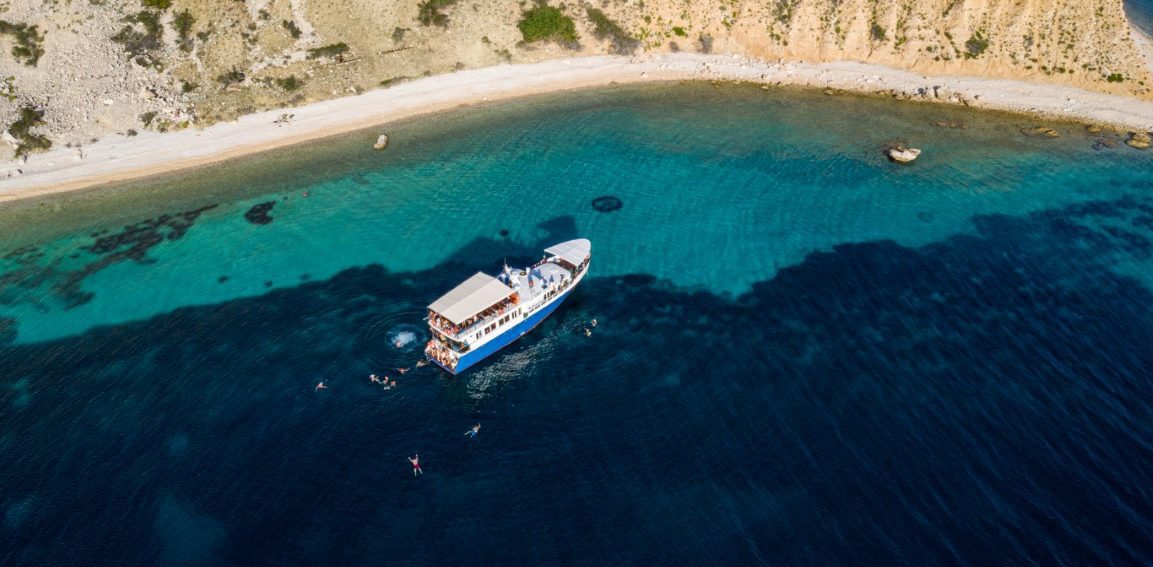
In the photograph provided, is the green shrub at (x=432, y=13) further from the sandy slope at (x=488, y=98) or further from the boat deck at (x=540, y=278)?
the boat deck at (x=540, y=278)

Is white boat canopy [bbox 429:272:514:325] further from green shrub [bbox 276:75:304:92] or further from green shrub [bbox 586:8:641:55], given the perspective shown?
green shrub [bbox 586:8:641:55]

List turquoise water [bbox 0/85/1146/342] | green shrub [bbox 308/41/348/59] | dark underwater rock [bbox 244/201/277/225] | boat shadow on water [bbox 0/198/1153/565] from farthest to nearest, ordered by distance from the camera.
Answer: green shrub [bbox 308/41/348/59], dark underwater rock [bbox 244/201/277/225], turquoise water [bbox 0/85/1146/342], boat shadow on water [bbox 0/198/1153/565]

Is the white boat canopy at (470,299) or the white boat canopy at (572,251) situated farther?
the white boat canopy at (572,251)

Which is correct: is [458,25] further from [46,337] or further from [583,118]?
[46,337]

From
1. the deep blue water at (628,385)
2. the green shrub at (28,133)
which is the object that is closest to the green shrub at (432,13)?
the deep blue water at (628,385)

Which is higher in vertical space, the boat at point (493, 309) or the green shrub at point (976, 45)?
the green shrub at point (976, 45)

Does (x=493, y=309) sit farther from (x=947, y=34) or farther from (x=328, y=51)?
(x=947, y=34)

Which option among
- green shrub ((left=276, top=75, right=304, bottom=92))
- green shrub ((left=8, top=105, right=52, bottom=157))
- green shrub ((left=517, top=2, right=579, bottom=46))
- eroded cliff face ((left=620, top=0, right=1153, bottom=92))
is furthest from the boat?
green shrub ((left=8, top=105, right=52, bottom=157))
